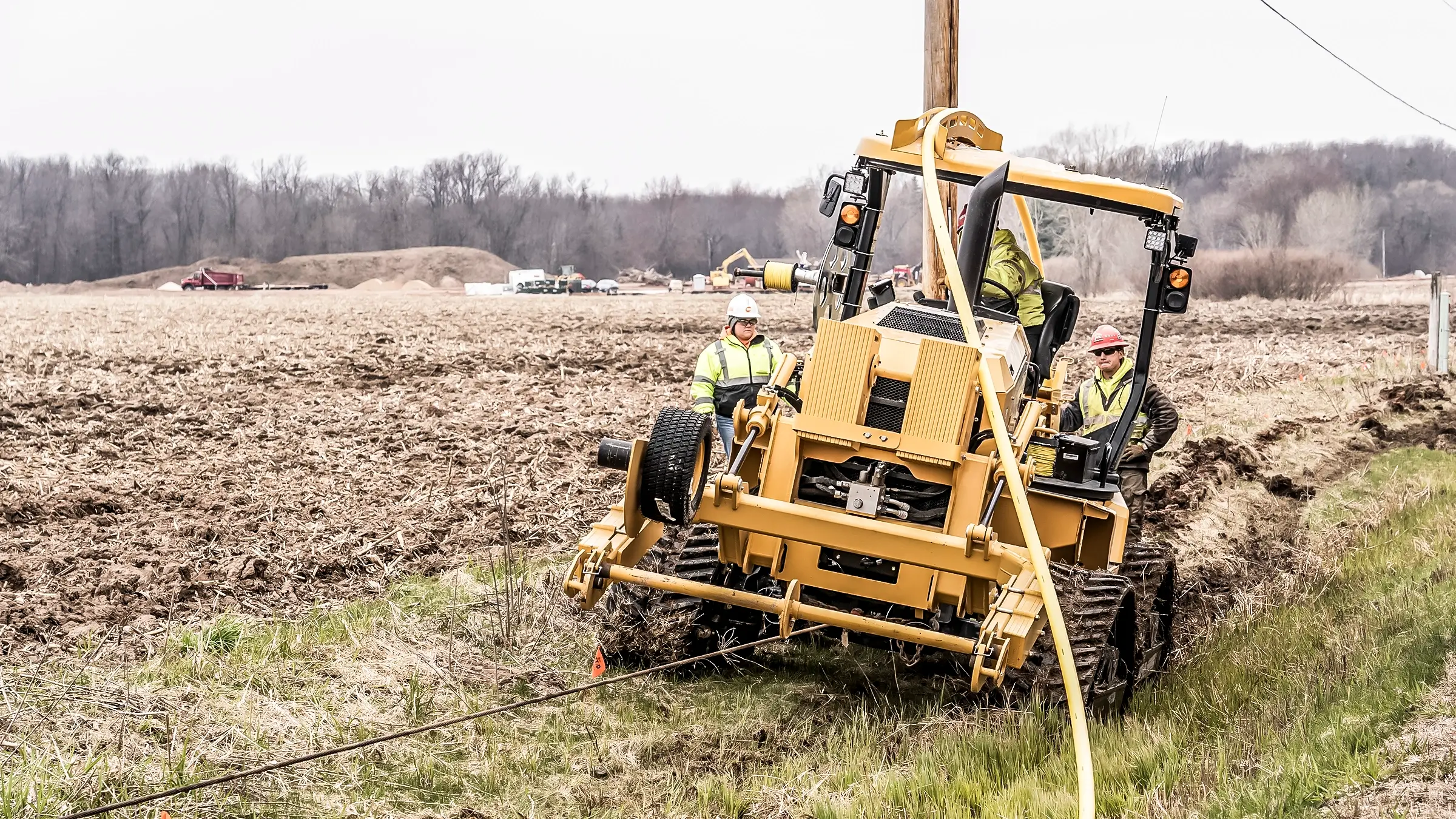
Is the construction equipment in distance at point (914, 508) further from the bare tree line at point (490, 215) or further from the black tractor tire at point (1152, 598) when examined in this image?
the bare tree line at point (490, 215)

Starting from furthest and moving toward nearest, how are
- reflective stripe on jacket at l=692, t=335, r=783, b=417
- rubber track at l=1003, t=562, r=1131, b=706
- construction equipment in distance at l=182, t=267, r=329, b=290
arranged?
construction equipment in distance at l=182, t=267, r=329, b=290 < reflective stripe on jacket at l=692, t=335, r=783, b=417 < rubber track at l=1003, t=562, r=1131, b=706

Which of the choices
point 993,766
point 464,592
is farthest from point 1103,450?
point 464,592

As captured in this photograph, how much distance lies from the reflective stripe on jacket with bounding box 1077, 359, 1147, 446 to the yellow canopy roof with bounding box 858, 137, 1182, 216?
1.72 metres

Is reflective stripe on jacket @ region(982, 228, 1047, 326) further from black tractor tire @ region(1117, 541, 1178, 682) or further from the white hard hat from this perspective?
the white hard hat

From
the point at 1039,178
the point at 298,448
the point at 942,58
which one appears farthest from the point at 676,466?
the point at 298,448

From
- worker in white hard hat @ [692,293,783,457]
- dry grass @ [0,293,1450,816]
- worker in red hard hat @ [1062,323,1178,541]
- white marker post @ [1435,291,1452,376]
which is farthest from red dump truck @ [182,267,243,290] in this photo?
worker in red hard hat @ [1062,323,1178,541]

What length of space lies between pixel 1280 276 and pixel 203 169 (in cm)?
9512

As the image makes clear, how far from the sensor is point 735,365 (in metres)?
9.66

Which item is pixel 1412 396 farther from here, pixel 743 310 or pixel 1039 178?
pixel 1039 178

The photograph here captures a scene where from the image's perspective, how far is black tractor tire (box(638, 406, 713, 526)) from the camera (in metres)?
5.96

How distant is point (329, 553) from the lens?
897cm

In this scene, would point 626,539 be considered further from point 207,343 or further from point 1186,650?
point 207,343

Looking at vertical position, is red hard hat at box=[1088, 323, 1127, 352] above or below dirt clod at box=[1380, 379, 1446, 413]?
above

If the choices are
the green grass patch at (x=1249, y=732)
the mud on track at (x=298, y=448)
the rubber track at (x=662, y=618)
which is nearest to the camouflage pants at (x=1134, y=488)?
the green grass patch at (x=1249, y=732)
